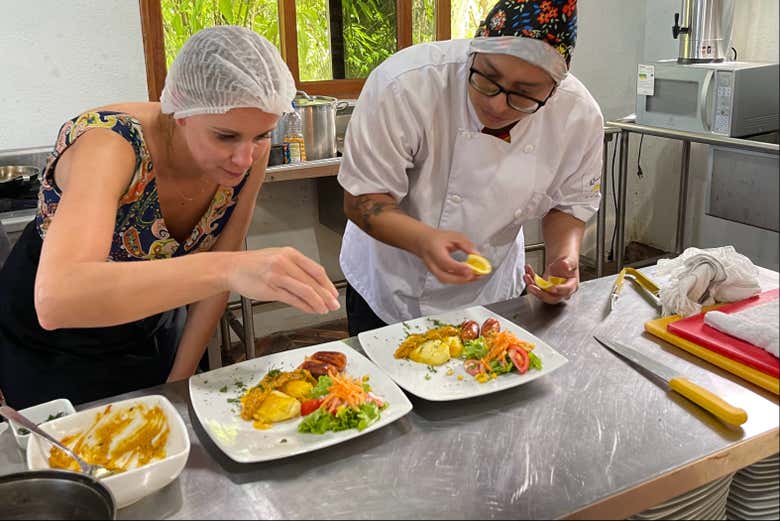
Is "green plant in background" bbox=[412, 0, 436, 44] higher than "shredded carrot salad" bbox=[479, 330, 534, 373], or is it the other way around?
"green plant in background" bbox=[412, 0, 436, 44]

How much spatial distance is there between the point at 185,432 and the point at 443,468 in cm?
38

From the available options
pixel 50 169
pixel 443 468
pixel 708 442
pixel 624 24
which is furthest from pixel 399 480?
pixel 624 24

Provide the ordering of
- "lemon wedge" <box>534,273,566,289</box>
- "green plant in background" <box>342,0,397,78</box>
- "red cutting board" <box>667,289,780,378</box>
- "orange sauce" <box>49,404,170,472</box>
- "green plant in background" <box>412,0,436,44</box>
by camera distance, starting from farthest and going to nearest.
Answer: "green plant in background" <box>412,0,436,44</box> < "green plant in background" <box>342,0,397,78</box> < "lemon wedge" <box>534,273,566,289</box> < "red cutting board" <box>667,289,780,378</box> < "orange sauce" <box>49,404,170,472</box>

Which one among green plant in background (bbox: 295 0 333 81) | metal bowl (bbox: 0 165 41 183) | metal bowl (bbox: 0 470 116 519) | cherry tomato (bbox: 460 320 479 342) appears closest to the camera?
metal bowl (bbox: 0 470 116 519)

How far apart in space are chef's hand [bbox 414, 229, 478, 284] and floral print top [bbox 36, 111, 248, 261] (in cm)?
44

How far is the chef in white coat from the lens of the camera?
1.47 metres

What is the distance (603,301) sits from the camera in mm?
1628

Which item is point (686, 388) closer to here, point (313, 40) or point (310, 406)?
point (310, 406)

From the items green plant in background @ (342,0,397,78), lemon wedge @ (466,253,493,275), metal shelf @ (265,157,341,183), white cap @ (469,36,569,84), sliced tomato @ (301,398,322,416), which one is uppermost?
green plant in background @ (342,0,397,78)

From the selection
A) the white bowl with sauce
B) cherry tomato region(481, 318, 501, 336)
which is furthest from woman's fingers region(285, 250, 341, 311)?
cherry tomato region(481, 318, 501, 336)

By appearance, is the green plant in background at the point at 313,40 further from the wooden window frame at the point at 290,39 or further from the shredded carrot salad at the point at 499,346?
the shredded carrot salad at the point at 499,346

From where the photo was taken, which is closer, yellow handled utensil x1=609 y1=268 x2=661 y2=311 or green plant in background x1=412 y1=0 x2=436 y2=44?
yellow handled utensil x1=609 y1=268 x2=661 y2=311

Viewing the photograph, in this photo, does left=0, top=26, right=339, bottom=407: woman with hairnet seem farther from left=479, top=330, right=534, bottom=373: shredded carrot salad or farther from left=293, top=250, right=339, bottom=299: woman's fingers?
left=479, top=330, right=534, bottom=373: shredded carrot salad

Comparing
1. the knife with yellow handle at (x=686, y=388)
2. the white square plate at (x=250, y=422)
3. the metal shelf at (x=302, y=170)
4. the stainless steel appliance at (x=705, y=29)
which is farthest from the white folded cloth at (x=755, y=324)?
the stainless steel appliance at (x=705, y=29)
